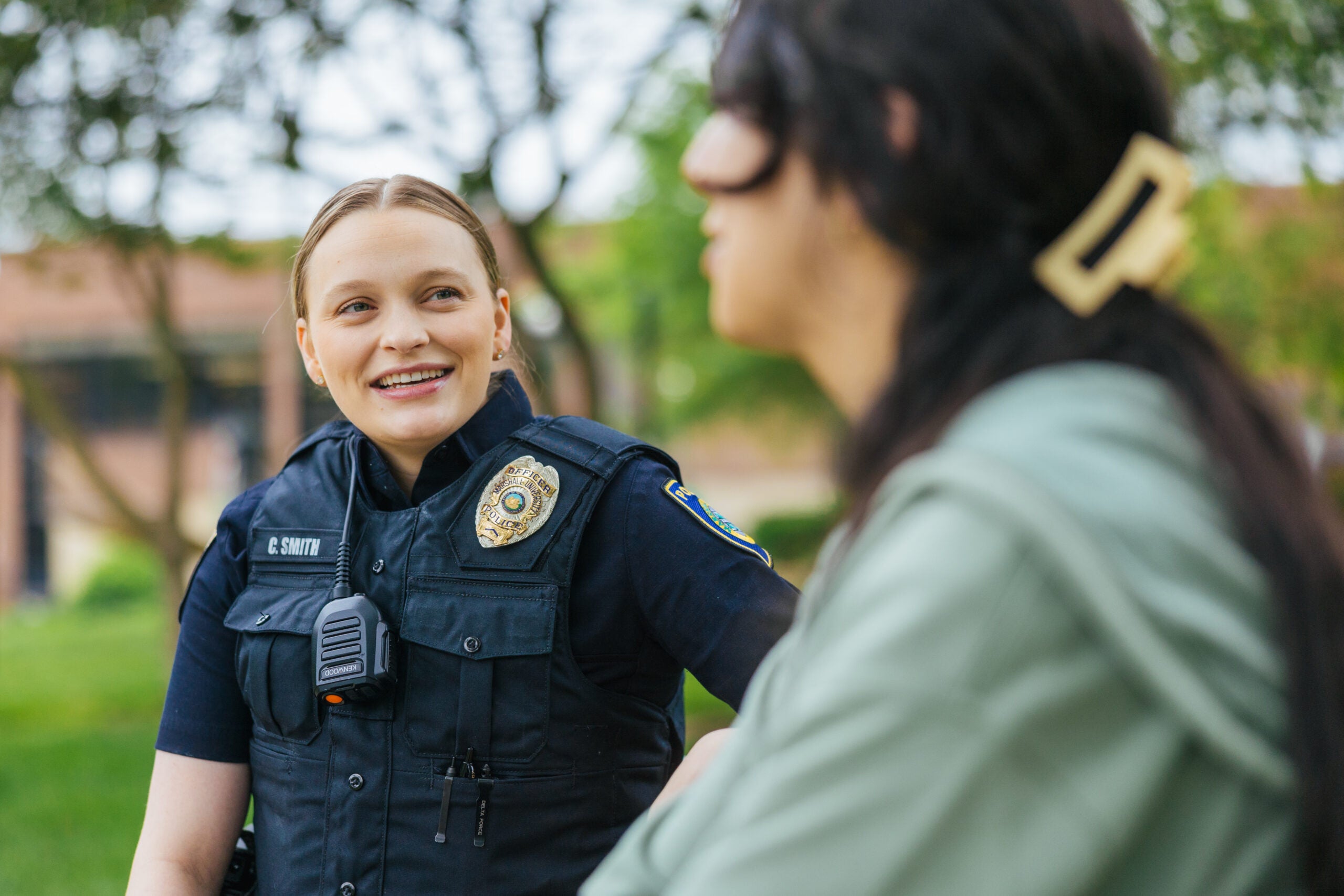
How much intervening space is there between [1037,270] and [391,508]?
1.42 meters

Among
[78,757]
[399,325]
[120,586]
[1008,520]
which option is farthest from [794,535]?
[1008,520]

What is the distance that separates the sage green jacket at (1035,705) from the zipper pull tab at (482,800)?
3.47ft

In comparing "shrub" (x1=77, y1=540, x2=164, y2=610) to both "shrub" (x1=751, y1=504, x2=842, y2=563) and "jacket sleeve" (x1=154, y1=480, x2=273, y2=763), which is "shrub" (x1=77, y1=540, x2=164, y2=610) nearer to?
"shrub" (x1=751, y1=504, x2=842, y2=563)

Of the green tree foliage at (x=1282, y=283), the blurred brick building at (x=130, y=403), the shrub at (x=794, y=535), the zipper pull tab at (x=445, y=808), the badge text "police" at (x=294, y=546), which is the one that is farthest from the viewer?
the blurred brick building at (x=130, y=403)

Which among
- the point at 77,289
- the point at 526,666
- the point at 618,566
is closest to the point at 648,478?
the point at 618,566

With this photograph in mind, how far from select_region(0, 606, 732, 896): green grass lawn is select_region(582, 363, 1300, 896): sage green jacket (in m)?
5.76

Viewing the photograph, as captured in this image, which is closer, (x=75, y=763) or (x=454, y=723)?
(x=454, y=723)

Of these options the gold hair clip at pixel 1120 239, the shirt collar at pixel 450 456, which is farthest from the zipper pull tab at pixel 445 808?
the gold hair clip at pixel 1120 239

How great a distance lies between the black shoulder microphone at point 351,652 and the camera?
6.00ft

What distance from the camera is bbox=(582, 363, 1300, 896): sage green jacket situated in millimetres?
746

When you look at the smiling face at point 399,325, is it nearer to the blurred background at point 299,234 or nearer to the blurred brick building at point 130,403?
the blurred background at point 299,234

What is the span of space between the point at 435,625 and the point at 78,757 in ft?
24.4

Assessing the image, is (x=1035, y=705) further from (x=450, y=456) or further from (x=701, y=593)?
(x=450, y=456)

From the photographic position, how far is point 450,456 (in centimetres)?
205
